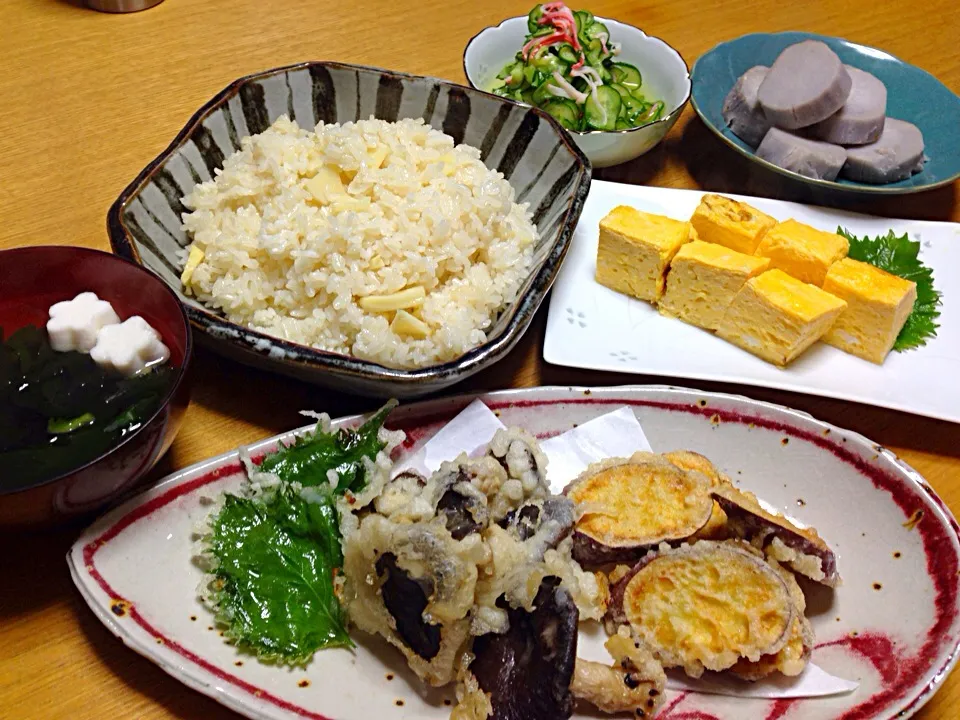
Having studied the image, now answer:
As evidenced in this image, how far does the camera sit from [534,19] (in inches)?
114

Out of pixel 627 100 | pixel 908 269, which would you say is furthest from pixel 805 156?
pixel 627 100

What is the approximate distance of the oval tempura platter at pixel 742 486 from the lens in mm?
1434

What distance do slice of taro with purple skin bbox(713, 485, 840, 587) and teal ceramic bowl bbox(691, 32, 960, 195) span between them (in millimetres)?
1357

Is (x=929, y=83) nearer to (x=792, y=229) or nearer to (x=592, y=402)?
(x=792, y=229)

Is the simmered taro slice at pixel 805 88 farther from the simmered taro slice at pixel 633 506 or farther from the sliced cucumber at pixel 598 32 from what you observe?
the simmered taro slice at pixel 633 506

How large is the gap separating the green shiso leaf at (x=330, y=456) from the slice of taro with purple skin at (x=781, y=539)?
0.77m

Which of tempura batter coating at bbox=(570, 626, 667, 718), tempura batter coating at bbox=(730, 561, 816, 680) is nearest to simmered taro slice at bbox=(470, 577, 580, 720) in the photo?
tempura batter coating at bbox=(570, 626, 667, 718)

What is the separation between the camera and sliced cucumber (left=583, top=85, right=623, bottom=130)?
2641mm

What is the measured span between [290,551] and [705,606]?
0.86 m

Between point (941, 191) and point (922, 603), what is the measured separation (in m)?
1.84

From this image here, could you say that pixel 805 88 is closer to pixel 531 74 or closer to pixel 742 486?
pixel 531 74

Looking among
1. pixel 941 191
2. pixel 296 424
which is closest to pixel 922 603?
pixel 296 424

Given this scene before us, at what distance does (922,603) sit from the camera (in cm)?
158

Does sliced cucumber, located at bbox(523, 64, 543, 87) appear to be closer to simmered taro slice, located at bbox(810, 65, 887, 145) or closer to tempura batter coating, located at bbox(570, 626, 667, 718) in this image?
simmered taro slice, located at bbox(810, 65, 887, 145)
